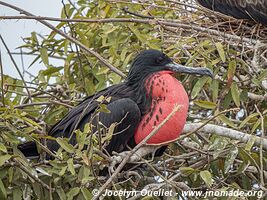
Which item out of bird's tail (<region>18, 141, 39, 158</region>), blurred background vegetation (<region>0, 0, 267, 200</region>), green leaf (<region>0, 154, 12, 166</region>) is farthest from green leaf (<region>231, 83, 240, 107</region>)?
green leaf (<region>0, 154, 12, 166</region>)

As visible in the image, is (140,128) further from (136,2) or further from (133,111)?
(136,2)

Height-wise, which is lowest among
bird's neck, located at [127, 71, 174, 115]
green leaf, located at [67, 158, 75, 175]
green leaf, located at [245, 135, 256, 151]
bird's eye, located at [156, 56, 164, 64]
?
green leaf, located at [245, 135, 256, 151]

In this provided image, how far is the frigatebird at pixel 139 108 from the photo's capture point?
4.12 m

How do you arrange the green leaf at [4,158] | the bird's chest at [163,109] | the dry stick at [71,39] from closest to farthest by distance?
the green leaf at [4,158] → the bird's chest at [163,109] → the dry stick at [71,39]

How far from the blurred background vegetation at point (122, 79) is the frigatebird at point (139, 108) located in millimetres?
103

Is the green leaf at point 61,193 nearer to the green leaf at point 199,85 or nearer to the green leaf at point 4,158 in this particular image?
the green leaf at point 4,158

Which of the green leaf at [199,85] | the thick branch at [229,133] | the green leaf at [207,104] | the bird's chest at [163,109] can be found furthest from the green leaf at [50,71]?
the thick branch at [229,133]

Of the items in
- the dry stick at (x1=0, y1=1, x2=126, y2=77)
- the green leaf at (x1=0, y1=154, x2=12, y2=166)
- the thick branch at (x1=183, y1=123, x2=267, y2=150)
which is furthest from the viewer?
the dry stick at (x1=0, y1=1, x2=126, y2=77)

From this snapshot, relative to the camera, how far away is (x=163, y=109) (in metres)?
4.21

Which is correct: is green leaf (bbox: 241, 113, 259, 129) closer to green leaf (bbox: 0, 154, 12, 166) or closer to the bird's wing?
the bird's wing

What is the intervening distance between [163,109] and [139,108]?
115 millimetres

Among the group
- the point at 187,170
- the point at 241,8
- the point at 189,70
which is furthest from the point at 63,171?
the point at 241,8

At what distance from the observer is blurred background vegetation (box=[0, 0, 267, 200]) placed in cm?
370

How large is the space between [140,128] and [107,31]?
62 cm
